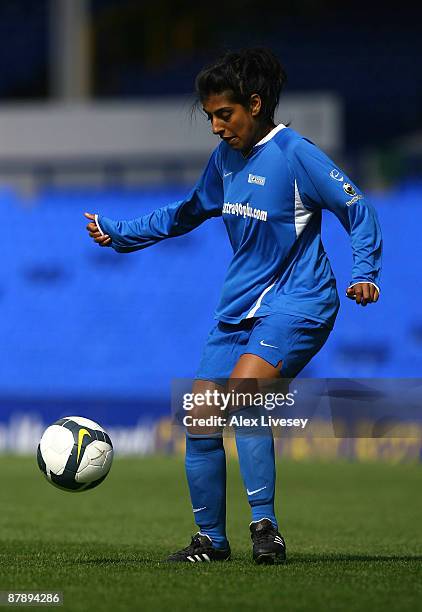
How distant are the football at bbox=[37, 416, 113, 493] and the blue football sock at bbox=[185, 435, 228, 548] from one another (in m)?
0.36

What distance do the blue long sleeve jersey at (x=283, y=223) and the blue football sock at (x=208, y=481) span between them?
1.62 ft

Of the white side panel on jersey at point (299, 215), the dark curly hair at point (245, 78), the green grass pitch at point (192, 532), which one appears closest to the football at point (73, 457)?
the green grass pitch at point (192, 532)

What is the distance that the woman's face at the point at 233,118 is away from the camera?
5.14m

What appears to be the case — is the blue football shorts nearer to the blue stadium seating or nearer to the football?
the football

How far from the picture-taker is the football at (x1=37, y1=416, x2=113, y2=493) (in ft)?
17.4

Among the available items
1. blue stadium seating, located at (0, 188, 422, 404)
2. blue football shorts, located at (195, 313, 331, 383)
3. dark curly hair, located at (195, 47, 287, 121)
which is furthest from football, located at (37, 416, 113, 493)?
blue stadium seating, located at (0, 188, 422, 404)

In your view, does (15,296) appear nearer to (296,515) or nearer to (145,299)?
(145,299)

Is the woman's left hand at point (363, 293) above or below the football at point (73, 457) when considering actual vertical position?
above

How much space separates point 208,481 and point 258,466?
0.77ft

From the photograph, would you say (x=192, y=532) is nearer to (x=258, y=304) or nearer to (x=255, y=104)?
(x=258, y=304)

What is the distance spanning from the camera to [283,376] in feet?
16.8

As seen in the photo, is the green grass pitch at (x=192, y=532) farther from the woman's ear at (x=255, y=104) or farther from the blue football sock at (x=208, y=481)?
the woman's ear at (x=255, y=104)

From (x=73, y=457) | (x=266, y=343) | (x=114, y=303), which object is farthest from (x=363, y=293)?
(x=114, y=303)

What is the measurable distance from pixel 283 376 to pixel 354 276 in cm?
50
